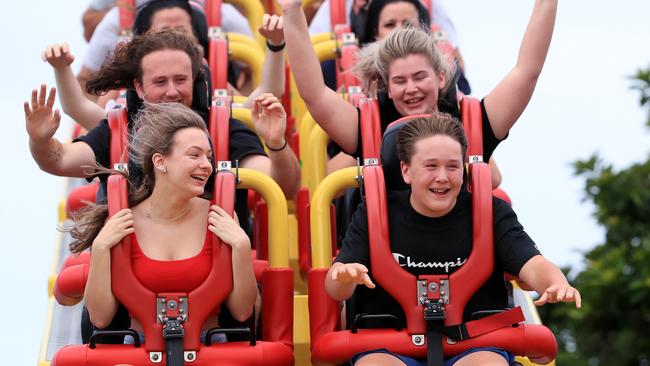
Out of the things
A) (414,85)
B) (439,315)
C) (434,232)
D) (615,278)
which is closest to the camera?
(439,315)

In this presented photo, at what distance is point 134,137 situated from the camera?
5.12 metres

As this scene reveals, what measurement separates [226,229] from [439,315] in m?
0.76

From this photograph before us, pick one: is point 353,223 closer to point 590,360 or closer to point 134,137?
point 134,137

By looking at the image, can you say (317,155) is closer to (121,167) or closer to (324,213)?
(324,213)

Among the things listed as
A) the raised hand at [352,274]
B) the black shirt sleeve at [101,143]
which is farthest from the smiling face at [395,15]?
the raised hand at [352,274]

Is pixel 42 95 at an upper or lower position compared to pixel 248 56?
lower

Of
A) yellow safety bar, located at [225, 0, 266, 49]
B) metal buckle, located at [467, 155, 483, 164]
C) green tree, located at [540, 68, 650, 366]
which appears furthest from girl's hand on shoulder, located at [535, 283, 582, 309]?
green tree, located at [540, 68, 650, 366]

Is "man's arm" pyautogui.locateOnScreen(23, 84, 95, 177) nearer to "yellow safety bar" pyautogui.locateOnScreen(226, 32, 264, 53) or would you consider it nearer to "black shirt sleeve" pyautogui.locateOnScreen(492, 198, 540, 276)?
"black shirt sleeve" pyautogui.locateOnScreen(492, 198, 540, 276)

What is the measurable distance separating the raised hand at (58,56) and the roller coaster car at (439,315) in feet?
5.11

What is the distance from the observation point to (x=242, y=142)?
562 cm

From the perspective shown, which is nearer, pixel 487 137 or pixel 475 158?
pixel 475 158

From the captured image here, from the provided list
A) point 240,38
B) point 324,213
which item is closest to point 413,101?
point 324,213

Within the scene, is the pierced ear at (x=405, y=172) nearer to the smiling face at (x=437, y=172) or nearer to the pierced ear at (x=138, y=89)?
the smiling face at (x=437, y=172)

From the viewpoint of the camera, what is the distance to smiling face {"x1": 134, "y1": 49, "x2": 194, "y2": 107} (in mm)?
5586
